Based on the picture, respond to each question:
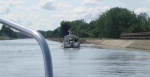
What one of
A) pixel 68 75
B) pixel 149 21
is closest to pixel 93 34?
pixel 149 21

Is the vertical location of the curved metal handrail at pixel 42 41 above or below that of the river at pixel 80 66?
above

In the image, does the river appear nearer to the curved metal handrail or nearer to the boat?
the curved metal handrail

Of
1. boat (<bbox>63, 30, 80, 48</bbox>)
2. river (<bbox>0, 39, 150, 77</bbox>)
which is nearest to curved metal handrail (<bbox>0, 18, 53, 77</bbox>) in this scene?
river (<bbox>0, 39, 150, 77</bbox>)

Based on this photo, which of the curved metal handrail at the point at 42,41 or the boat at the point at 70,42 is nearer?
the curved metal handrail at the point at 42,41

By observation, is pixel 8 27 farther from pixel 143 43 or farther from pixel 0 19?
pixel 143 43

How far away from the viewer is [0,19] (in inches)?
153

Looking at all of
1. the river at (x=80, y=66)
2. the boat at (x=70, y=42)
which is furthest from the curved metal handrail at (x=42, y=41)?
the boat at (x=70, y=42)

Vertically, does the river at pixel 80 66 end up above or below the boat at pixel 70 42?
below

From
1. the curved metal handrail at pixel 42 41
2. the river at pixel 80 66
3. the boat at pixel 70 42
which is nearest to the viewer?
the curved metal handrail at pixel 42 41

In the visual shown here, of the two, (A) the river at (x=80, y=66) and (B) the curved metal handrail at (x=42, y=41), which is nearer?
(B) the curved metal handrail at (x=42, y=41)

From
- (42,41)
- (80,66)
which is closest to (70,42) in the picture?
(80,66)

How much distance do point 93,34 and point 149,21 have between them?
1830 inches

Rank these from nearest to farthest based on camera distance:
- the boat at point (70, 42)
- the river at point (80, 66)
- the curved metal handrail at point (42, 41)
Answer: the curved metal handrail at point (42, 41) < the river at point (80, 66) < the boat at point (70, 42)

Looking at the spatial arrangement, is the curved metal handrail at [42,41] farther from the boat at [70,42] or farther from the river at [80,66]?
the boat at [70,42]
